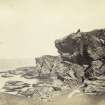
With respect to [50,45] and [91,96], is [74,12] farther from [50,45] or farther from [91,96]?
[91,96]

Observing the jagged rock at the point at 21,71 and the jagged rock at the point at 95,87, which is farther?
the jagged rock at the point at 21,71

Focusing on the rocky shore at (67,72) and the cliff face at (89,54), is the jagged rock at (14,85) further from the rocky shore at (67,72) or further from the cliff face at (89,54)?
the cliff face at (89,54)

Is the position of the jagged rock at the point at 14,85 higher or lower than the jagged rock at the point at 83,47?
lower

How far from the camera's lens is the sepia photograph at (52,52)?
4.20m

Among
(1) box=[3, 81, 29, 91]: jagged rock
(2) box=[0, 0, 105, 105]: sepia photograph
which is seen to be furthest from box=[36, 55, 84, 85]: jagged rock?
(1) box=[3, 81, 29, 91]: jagged rock

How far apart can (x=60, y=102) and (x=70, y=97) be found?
15 centimetres

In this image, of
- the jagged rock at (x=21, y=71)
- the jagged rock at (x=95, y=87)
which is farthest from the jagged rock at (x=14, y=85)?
the jagged rock at (x=95, y=87)

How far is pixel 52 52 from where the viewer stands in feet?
14.2

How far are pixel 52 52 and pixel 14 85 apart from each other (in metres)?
0.70

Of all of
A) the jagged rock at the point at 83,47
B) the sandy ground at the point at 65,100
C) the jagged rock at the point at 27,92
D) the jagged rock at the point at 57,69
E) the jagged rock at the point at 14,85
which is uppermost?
the jagged rock at the point at 83,47

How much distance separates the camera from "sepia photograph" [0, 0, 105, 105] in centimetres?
420

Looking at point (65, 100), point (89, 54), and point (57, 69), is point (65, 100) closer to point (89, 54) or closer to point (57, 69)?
point (57, 69)

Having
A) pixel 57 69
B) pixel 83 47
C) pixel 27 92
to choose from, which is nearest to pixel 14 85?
pixel 27 92

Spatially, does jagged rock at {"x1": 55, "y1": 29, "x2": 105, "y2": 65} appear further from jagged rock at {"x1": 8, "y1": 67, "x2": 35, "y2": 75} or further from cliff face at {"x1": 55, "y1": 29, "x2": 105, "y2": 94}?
jagged rock at {"x1": 8, "y1": 67, "x2": 35, "y2": 75}
